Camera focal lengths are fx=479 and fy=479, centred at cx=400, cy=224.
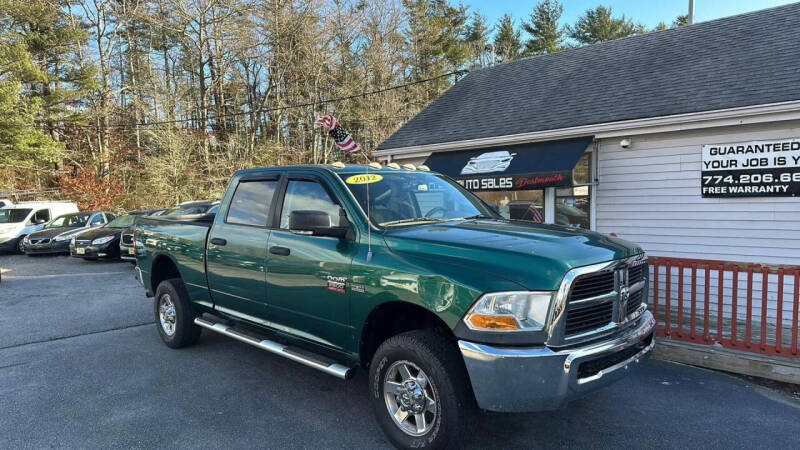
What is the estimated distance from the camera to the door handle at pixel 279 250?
151 inches

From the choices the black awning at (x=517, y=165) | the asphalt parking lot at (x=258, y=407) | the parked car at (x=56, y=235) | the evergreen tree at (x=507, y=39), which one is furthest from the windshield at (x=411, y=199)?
the evergreen tree at (x=507, y=39)

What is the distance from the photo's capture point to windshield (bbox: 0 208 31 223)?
16.4 meters

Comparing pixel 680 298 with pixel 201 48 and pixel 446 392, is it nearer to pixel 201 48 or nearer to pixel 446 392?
pixel 446 392

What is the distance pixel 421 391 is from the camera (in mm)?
2994

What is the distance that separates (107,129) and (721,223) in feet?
99.8

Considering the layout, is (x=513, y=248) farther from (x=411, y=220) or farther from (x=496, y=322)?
(x=411, y=220)

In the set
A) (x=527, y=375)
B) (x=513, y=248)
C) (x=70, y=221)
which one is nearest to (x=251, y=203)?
(x=513, y=248)

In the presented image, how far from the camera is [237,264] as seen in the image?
4.36 metres

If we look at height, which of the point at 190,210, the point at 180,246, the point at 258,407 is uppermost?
the point at 190,210

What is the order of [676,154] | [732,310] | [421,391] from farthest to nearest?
[676,154]
[732,310]
[421,391]

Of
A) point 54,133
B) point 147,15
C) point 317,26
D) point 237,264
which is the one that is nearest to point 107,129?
point 54,133

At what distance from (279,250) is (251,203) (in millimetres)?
831

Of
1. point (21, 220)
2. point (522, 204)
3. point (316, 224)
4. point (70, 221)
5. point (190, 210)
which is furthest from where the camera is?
point (21, 220)

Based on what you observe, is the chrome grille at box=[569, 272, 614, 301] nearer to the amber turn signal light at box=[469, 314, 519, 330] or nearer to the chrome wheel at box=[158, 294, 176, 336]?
the amber turn signal light at box=[469, 314, 519, 330]
